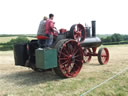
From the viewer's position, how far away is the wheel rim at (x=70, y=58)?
17.7 ft

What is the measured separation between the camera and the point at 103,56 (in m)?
8.66

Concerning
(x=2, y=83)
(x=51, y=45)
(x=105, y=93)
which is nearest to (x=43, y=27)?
(x=51, y=45)

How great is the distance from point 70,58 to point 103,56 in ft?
11.7

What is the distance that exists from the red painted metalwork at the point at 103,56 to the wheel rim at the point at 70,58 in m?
2.66

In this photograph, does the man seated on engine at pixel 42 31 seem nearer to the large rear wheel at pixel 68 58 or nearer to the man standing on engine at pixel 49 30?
the man standing on engine at pixel 49 30

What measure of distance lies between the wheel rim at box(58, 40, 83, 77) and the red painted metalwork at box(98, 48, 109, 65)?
8.73 ft

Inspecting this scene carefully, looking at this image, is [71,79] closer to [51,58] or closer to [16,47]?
[51,58]

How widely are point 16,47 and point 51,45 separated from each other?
3.99 ft

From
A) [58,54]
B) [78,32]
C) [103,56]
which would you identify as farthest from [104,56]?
[58,54]

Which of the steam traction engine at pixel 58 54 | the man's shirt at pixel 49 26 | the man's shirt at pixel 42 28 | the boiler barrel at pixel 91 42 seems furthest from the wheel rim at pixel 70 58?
the boiler barrel at pixel 91 42

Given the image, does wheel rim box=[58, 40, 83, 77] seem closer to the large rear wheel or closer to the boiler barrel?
the large rear wheel

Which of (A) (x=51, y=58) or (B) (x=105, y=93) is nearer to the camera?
(B) (x=105, y=93)

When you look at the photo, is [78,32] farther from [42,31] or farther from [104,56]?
[104,56]

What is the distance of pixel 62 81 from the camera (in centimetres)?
520
